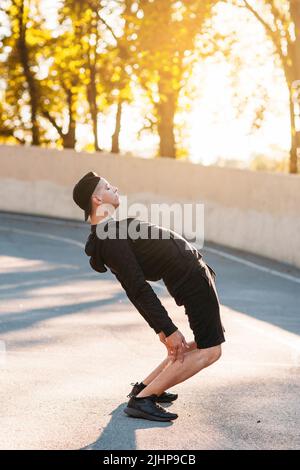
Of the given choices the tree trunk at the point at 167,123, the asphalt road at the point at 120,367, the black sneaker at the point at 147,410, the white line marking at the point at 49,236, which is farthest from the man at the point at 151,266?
the tree trunk at the point at 167,123

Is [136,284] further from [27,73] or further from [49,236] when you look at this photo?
[27,73]

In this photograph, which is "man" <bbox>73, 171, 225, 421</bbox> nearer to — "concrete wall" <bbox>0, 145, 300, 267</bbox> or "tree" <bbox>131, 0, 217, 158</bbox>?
"concrete wall" <bbox>0, 145, 300, 267</bbox>

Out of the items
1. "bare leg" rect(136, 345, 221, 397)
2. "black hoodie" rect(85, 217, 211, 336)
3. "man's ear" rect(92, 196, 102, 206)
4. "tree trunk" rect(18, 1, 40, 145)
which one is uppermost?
"tree trunk" rect(18, 1, 40, 145)

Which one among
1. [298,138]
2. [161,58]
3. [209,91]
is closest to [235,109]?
[209,91]

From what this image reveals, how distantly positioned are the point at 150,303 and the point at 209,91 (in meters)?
36.0

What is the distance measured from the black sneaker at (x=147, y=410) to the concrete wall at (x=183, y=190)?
993 centimetres

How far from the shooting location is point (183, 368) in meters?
6.75

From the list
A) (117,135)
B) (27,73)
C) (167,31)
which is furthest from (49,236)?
(117,135)

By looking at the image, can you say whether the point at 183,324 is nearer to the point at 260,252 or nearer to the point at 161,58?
the point at 260,252

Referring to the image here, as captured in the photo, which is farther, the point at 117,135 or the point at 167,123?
the point at 117,135

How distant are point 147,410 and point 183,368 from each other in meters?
0.34

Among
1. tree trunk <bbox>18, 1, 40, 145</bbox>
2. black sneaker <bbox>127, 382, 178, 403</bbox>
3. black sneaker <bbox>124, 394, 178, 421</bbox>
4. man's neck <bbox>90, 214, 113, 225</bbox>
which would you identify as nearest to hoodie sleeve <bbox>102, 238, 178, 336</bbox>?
man's neck <bbox>90, 214, 113, 225</bbox>

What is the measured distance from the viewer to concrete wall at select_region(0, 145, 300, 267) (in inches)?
683

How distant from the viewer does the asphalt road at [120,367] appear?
20.6 feet
